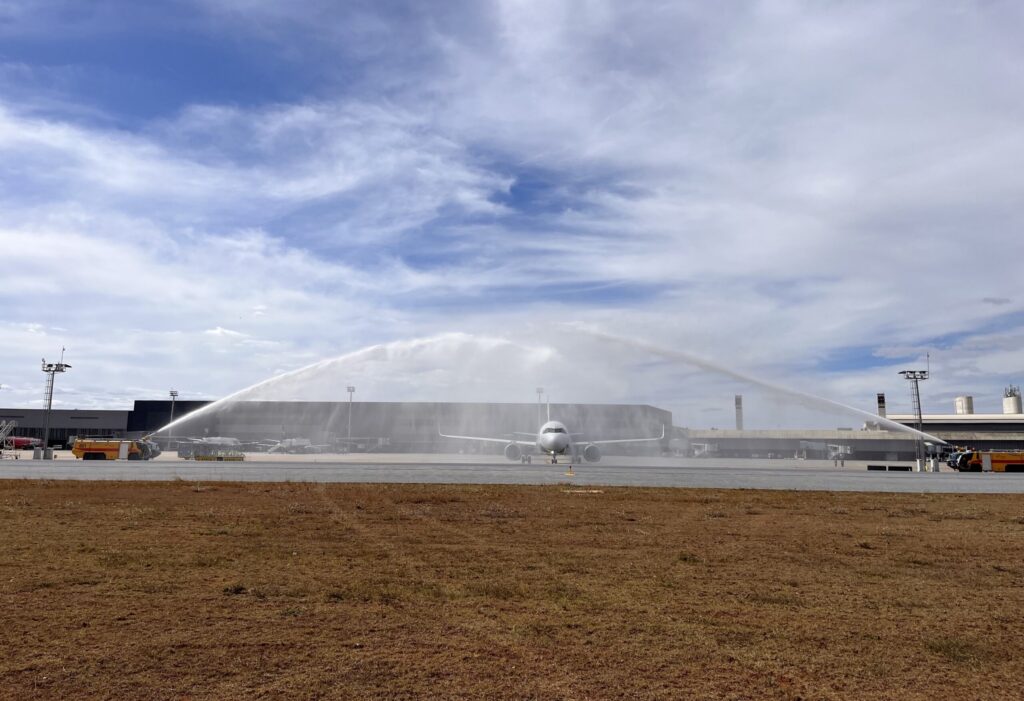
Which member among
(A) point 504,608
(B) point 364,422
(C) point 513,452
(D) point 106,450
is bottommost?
(A) point 504,608

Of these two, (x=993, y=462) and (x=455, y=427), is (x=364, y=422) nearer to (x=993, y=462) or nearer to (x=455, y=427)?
(x=455, y=427)

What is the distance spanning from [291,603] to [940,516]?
24.8 meters

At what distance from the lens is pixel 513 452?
260 feet

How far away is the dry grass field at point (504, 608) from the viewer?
7.26 metres

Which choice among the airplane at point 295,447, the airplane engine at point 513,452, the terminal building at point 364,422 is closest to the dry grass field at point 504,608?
the airplane engine at point 513,452

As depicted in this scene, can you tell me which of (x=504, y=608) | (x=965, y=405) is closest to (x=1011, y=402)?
(x=965, y=405)

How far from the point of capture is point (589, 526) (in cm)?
2023

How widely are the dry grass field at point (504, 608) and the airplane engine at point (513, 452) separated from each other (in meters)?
56.3

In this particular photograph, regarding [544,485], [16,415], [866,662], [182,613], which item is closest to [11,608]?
[182,613]

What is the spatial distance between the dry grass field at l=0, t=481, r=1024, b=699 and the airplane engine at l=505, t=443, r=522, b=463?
56313 mm

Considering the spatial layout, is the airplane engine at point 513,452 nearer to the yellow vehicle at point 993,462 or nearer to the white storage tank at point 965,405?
the yellow vehicle at point 993,462

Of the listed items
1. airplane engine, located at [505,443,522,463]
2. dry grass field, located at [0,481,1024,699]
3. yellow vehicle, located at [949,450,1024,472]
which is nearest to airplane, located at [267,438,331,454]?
airplane engine, located at [505,443,522,463]

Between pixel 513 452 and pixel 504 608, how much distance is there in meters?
69.3

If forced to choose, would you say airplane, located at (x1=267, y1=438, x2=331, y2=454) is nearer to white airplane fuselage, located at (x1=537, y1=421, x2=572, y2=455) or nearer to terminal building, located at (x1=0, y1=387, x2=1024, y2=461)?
terminal building, located at (x1=0, y1=387, x2=1024, y2=461)
